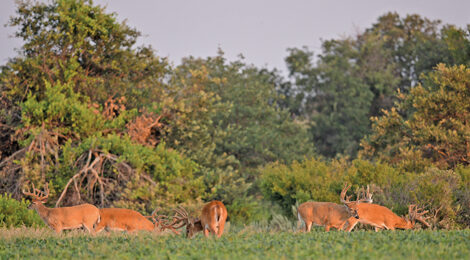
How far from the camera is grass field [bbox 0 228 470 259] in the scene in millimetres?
7594

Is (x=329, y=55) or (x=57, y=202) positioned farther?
(x=329, y=55)

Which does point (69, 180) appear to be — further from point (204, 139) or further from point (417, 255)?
point (417, 255)

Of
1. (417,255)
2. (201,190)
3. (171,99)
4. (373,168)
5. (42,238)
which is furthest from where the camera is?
(171,99)

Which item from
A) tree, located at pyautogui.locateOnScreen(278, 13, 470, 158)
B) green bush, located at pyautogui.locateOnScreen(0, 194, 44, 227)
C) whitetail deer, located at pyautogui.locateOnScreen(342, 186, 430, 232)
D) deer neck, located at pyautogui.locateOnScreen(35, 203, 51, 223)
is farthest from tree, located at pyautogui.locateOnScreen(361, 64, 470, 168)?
tree, located at pyautogui.locateOnScreen(278, 13, 470, 158)

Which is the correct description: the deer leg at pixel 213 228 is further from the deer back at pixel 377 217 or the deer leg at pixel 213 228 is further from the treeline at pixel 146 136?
the treeline at pixel 146 136

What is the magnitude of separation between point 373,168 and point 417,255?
12663 millimetres

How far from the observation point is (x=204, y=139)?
2850cm

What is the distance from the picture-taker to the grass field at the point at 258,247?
24.9 feet

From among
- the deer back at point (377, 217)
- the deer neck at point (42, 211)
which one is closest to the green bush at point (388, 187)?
→ the deer back at point (377, 217)

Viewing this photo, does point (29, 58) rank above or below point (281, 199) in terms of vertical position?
above

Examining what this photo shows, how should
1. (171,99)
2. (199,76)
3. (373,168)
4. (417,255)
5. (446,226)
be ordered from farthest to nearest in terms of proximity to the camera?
1. (199,76)
2. (171,99)
3. (373,168)
4. (446,226)
5. (417,255)

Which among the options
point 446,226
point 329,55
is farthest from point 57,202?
point 329,55

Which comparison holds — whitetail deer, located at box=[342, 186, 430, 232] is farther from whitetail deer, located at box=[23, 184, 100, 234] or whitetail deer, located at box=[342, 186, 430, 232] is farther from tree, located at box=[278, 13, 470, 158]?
tree, located at box=[278, 13, 470, 158]

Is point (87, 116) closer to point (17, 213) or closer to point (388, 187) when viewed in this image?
point (17, 213)
